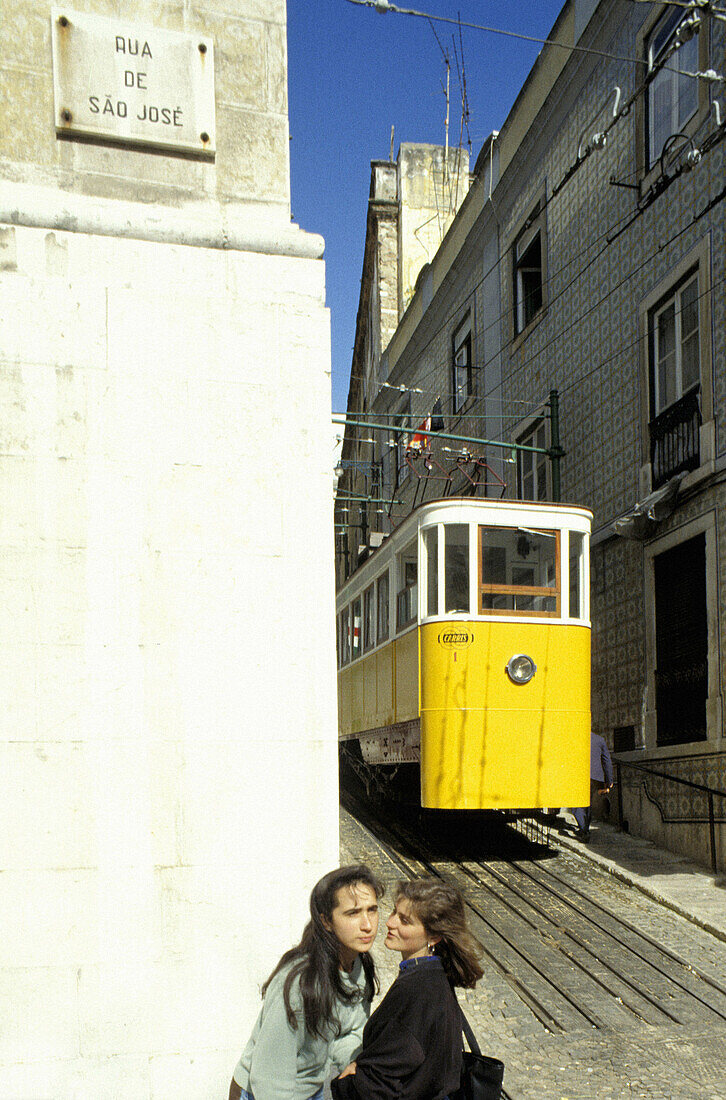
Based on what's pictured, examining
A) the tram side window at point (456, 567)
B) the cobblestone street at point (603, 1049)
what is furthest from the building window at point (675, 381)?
the cobblestone street at point (603, 1049)

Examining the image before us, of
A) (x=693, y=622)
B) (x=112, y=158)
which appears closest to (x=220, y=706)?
(x=112, y=158)

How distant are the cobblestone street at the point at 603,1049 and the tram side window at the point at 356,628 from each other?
21.3ft

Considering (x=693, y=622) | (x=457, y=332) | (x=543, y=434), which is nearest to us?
(x=693, y=622)

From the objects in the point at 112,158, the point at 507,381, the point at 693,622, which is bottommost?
the point at 693,622

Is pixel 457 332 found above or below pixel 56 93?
above

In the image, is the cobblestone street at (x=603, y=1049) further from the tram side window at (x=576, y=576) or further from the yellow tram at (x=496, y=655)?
the tram side window at (x=576, y=576)

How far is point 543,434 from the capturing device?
16844 millimetres

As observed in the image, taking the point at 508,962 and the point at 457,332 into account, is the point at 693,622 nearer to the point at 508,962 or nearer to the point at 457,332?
the point at 508,962

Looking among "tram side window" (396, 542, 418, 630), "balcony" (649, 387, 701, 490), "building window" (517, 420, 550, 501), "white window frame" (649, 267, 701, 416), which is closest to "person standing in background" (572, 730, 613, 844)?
"tram side window" (396, 542, 418, 630)

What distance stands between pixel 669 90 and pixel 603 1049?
11.0 m

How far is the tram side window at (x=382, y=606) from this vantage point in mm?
12680

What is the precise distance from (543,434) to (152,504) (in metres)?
12.9

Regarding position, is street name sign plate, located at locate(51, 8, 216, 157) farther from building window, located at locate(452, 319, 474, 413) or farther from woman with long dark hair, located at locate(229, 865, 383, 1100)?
building window, located at locate(452, 319, 474, 413)

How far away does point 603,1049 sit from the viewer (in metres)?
6.46
